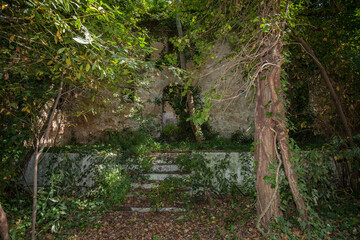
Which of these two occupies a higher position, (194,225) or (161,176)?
(161,176)

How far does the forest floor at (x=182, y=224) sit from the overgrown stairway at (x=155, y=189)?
182 millimetres

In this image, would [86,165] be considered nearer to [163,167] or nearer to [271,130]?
[163,167]

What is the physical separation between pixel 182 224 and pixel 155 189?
1.16 m

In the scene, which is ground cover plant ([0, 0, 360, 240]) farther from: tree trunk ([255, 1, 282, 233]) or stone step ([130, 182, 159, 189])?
stone step ([130, 182, 159, 189])

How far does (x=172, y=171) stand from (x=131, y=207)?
5.07 ft

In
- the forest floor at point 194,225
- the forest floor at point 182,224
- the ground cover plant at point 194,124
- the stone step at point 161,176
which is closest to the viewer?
the ground cover plant at point 194,124

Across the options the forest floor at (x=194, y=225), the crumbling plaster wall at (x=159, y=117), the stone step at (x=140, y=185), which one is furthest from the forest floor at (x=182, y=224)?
the crumbling plaster wall at (x=159, y=117)

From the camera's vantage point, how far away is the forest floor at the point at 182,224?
3682mm

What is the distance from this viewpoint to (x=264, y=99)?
352 cm

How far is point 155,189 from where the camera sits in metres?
5.06

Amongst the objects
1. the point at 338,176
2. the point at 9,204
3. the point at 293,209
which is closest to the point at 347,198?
the point at 338,176

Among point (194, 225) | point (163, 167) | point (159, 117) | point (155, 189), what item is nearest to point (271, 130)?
point (194, 225)

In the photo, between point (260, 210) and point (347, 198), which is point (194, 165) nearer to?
point (260, 210)

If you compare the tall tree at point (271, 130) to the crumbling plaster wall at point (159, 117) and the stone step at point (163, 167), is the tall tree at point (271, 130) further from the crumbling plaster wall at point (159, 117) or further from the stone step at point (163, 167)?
the crumbling plaster wall at point (159, 117)
